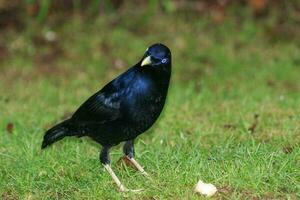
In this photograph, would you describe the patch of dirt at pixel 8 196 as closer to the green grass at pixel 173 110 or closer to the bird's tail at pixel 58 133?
the green grass at pixel 173 110

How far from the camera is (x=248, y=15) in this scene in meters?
10.6

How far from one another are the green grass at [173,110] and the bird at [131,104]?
302 millimetres

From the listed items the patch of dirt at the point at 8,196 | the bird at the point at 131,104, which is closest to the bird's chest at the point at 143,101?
the bird at the point at 131,104

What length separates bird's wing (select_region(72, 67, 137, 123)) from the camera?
5316 millimetres

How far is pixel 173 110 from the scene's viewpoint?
754cm

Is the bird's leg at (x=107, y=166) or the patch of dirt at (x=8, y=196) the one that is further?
the patch of dirt at (x=8, y=196)

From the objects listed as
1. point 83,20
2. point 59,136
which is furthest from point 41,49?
point 59,136

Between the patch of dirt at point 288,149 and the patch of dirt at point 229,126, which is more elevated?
the patch of dirt at point 288,149

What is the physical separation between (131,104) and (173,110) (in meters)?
2.38

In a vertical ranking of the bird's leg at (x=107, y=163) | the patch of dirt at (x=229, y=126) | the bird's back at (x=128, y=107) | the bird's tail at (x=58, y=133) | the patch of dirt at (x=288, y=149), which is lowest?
the patch of dirt at (x=229, y=126)

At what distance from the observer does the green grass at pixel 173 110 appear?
521 cm

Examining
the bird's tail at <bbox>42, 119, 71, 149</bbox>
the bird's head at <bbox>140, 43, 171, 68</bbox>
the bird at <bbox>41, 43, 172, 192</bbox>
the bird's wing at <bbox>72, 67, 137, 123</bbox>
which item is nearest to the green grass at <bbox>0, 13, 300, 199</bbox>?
the bird's tail at <bbox>42, 119, 71, 149</bbox>

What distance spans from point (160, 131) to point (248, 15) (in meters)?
4.32

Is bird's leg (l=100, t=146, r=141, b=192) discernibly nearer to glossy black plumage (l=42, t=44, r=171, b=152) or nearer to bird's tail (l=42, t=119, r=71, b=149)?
glossy black plumage (l=42, t=44, r=171, b=152)
